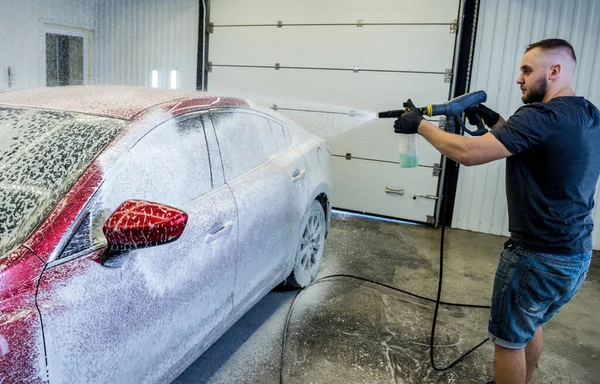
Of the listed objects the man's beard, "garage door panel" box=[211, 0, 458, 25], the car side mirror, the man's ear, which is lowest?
the car side mirror

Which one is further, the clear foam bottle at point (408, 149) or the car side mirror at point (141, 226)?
the clear foam bottle at point (408, 149)

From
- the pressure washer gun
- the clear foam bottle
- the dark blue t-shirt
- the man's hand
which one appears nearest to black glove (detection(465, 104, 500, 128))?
the pressure washer gun

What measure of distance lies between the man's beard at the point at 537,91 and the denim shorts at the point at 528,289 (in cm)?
Result: 70

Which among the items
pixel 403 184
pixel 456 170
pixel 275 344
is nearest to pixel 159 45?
pixel 403 184

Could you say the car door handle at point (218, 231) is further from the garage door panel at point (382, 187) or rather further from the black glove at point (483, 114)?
the garage door panel at point (382, 187)

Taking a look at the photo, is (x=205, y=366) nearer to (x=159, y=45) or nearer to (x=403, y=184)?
(x=403, y=184)

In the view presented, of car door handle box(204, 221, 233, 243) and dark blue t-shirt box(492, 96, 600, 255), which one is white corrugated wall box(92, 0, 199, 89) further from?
dark blue t-shirt box(492, 96, 600, 255)

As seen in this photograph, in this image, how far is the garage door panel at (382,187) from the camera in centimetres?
618

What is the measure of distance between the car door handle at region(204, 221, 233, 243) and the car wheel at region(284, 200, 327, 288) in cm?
118

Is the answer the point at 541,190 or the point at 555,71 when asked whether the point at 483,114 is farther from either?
the point at 541,190

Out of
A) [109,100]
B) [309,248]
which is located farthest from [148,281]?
[309,248]

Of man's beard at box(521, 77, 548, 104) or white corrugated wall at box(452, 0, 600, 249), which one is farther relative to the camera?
white corrugated wall at box(452, 0, 600, 249)

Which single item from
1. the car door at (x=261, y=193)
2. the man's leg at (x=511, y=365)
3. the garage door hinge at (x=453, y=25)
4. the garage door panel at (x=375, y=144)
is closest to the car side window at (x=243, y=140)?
the car door at (x=261, y=193)

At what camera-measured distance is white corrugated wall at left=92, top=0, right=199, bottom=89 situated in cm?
745
